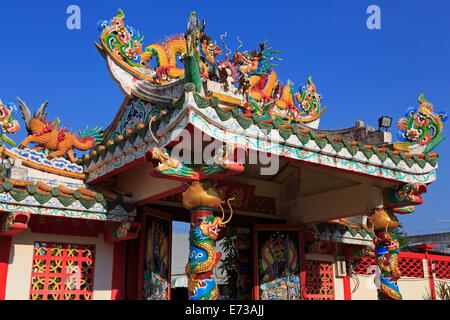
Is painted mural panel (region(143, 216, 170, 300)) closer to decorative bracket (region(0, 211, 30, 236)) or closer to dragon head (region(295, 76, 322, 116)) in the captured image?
decorative bracket (region(0, 211, 30, 236))

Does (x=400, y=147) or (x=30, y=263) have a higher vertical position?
(x=400, y=147)

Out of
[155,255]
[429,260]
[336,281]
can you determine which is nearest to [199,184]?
[155,255]

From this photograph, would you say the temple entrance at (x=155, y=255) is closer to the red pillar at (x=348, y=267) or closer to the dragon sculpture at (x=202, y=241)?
the dragon sculpture at (x=202, y=241)

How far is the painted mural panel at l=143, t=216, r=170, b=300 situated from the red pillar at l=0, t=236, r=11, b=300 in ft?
5.66

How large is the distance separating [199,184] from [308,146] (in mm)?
1372

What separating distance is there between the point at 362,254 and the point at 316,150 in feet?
14.0

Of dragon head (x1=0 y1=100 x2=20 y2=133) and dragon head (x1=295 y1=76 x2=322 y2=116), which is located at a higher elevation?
dragon head (x1=295 y1=76 x2=322 y2=116)

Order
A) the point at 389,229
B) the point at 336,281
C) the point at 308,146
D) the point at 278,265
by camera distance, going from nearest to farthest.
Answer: the point at 308,146 < the point at 389,229 < the point at 278,265 < the point at 336,281

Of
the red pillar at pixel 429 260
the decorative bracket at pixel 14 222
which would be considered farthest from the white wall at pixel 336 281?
the decorative bracket at pixel 14 222

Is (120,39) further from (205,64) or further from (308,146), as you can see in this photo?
(308,146)

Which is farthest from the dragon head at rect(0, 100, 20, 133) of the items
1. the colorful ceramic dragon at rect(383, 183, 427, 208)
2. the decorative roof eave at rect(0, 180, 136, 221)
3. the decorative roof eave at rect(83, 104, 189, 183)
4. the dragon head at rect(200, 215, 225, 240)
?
the colorful ceramic dragon at rect(383, 183, 427, 208)

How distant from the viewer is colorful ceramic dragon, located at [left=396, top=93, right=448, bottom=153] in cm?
700

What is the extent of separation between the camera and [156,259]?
23.0 feet

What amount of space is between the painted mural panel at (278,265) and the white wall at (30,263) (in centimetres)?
248
